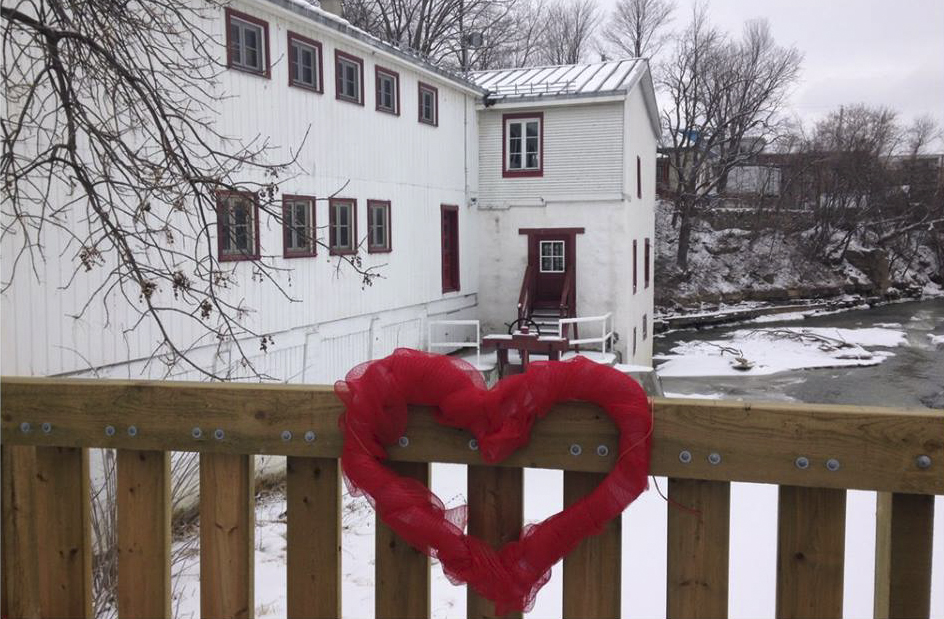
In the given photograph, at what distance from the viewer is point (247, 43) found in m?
12.1

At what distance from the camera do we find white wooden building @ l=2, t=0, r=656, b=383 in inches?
380

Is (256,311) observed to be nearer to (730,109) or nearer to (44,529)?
(44,529)

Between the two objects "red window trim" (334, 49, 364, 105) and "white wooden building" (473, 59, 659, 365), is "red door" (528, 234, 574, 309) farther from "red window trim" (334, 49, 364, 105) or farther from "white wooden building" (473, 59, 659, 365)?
"red window trim" (334, 49, 364, 105)

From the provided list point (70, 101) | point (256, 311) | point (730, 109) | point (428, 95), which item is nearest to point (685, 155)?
point (730, 109)

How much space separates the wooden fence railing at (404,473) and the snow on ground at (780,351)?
75.3 feet

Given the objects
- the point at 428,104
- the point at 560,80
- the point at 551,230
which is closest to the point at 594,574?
the point at 428,104

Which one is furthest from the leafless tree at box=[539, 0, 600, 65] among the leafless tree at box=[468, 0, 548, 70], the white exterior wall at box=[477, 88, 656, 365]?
the white exterior wall at box=[477, 88, 656, 365]

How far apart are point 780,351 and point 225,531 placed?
2951 centimetres

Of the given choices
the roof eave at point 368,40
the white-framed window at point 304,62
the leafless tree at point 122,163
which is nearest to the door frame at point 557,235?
the roof eave at point 368,40

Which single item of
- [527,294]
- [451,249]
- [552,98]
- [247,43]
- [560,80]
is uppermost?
[560,80]

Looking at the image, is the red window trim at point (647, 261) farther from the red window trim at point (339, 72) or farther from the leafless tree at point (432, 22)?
the leafless tree at point (432, 22)

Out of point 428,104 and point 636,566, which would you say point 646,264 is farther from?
point 636,566

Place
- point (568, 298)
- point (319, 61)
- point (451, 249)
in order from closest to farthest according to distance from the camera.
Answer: point (319, 61) < point (451, 249) < point (568, 298)

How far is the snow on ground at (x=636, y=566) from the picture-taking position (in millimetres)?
6031
